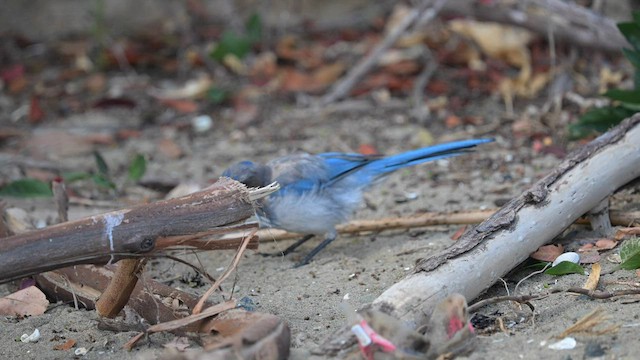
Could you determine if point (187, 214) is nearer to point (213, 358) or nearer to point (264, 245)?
point (213, 358)

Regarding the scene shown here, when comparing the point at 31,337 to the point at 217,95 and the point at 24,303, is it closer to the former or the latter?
the point at 24,303

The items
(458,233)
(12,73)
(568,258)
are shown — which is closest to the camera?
(568,258)

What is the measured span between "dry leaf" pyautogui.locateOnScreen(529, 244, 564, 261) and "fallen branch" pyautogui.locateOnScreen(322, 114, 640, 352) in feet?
0.15

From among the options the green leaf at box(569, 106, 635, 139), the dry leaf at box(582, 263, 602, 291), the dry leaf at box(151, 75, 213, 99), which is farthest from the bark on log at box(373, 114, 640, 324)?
the dry leaf at box(151, 75, 213, 99)

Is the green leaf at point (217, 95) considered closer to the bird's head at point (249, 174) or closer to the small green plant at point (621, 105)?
the bird's head at point (249, 174)

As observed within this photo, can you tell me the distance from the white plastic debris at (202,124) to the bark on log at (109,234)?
126 inches

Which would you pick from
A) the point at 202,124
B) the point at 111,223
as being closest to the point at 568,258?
the point at 111,223

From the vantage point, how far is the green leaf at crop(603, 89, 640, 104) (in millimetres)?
4195

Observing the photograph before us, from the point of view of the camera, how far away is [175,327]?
302 centimetres

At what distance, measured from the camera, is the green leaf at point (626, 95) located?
4.20 metres

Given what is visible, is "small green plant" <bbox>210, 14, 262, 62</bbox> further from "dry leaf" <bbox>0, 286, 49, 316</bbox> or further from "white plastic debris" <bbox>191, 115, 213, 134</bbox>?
"dry leaf" <bbox>0, 286, 49, 316</bbox>

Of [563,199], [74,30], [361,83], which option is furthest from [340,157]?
[74,30]

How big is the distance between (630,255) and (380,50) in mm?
2903

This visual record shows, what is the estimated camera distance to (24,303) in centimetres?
363
